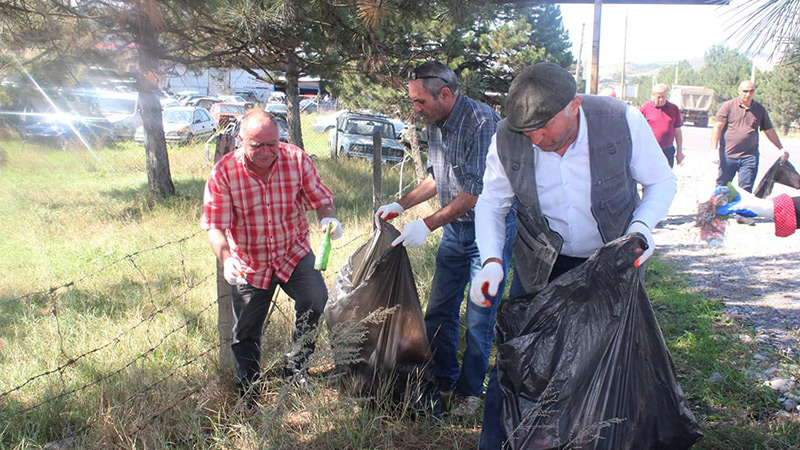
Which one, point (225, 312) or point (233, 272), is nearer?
point (233, 272)

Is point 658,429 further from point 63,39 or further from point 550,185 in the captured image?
point 63,39

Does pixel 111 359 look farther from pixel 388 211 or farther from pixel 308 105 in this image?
pixel 308 105

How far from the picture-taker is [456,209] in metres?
2.69

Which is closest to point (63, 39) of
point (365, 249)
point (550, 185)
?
point (365, 249)

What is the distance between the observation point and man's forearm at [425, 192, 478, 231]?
8.80 ft

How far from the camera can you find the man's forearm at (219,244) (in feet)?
8.85

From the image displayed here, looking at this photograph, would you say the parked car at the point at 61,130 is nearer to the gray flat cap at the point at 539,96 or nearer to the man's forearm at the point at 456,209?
the man's forearm at the point at 456,209

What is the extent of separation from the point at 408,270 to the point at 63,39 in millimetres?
2930

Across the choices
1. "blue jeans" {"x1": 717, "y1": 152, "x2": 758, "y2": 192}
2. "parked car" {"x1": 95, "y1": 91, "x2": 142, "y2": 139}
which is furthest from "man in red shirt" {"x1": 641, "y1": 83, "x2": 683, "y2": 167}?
"parked car" {"x1": 95, "y1": 91, "x2": 142, "y2": 139}

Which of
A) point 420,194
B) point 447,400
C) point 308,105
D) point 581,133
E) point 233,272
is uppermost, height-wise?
point 581,133

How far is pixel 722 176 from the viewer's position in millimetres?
6660

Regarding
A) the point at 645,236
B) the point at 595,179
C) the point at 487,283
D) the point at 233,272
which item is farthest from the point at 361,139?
the point at 645,236

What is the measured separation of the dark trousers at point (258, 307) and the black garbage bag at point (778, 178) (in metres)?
2.46

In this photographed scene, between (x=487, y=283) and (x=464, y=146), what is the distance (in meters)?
0.83
